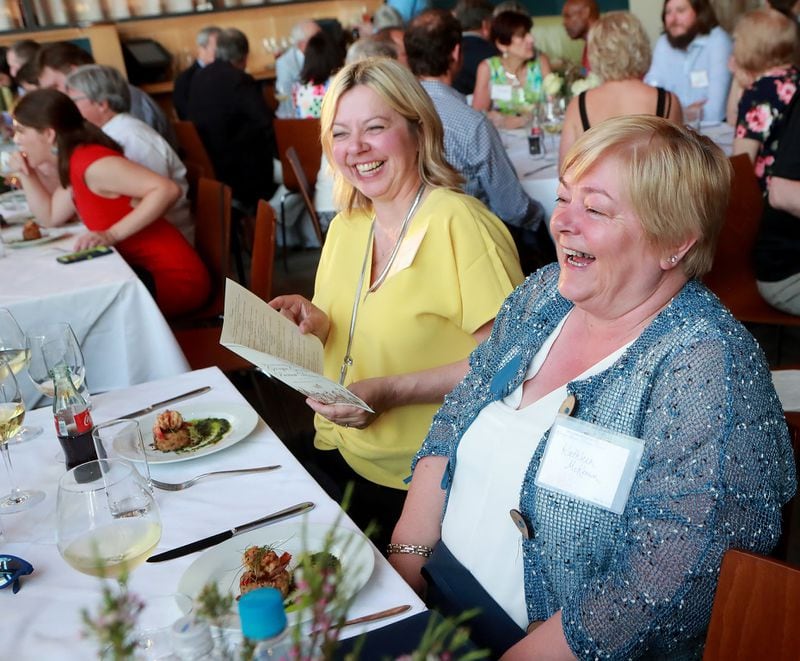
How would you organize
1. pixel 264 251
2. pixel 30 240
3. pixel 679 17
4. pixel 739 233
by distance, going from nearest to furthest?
pixel 264 251 < pixel 739 233 < pixel 30 240 < pixel 679 17

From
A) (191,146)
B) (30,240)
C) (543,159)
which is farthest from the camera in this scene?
(191,146)

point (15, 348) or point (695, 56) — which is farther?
point (695, 56)

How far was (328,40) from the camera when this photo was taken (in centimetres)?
588

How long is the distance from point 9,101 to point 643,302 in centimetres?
718

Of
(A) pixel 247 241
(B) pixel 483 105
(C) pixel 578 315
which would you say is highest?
(C) pixel 578 315

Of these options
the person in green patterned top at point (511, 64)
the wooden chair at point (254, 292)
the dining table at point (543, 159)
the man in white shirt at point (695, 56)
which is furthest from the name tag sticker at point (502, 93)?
the wooden chair at point (254, 292)

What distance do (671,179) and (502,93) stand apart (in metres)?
4.54

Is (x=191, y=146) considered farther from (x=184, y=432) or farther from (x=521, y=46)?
(x=184, y=432)

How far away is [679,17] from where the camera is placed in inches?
243

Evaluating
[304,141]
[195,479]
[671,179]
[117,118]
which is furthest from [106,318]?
[304,141]

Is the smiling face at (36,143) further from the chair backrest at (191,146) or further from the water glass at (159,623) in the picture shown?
the water glass at (159,623)

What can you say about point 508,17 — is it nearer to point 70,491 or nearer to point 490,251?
point 490,251

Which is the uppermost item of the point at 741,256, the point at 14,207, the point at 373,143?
the point at 373,143

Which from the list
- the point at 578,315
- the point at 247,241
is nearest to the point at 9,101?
the point at 247,241
